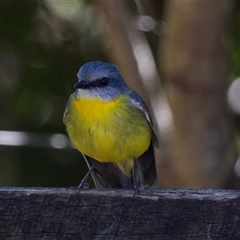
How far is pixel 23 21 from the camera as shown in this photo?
21.5 feet

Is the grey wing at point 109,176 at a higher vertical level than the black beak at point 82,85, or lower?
lower

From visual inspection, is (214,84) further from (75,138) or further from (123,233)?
(123,233)

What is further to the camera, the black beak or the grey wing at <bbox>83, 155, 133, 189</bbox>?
the grey wing at <bbox>83, 155, 133, 189</bbox>

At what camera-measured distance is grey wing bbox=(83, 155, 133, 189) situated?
521cm

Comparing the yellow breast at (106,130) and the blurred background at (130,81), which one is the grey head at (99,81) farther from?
the blurred background at (130,81)

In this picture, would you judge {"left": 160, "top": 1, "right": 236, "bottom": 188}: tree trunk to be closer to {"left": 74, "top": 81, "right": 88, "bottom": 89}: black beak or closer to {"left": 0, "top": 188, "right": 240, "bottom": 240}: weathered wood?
{"left": 74, "top": 81, "right": 88, "bottom": 89}: black beak

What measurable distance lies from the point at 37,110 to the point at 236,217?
4.00 metres

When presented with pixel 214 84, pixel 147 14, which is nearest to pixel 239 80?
pixel 214 84

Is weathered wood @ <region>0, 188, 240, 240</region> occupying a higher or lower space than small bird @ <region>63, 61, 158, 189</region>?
higher

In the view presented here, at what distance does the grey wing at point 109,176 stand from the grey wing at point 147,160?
138 mm

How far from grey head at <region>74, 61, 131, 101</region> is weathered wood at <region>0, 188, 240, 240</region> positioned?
164 centimetres

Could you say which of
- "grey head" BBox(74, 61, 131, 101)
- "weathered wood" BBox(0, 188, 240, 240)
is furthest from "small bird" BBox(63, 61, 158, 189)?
"weathered wood" BBox(0, 188, 240, 240)

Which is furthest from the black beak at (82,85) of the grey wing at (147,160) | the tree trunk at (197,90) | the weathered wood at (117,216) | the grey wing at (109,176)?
the tree trunk at (197,90)

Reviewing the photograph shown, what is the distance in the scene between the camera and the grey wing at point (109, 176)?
5.21m
